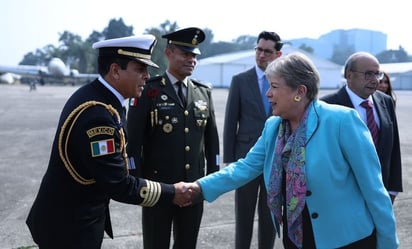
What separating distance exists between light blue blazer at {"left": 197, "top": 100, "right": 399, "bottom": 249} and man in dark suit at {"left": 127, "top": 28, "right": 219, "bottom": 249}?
3.94 ft

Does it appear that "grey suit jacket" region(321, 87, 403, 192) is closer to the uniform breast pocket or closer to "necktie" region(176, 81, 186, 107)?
the uniform breast pocket

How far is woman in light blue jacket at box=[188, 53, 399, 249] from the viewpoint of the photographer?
1998 millimetres

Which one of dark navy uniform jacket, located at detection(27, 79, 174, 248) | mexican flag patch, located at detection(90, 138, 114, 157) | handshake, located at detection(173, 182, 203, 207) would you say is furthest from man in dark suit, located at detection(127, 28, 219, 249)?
mexican flag patch, located at detection(90, 138, 114, 157)

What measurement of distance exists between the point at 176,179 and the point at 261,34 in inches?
62.9

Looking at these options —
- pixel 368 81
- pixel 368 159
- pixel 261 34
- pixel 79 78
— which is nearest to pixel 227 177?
pixel 368 159

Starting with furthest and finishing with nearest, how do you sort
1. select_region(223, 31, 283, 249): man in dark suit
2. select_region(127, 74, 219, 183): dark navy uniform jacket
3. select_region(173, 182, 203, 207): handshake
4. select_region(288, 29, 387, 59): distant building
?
select_region(288, 29, 387, 59): distant building, select_region(223, 31, 283, 249): man in dark suit, select_region(127, 74, 219, 183): dark navy uniform jacket, select_region(173, 182, 203, 207): handshake

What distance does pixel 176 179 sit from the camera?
9.99 feet

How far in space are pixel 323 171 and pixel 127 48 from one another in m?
1.20

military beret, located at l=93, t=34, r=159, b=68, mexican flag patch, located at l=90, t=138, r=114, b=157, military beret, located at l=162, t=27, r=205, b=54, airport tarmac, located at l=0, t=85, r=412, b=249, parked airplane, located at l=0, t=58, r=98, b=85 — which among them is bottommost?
parked airplane, located at l=0, t=58, r=98, b=85

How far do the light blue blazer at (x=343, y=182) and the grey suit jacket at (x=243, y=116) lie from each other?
1607 mm

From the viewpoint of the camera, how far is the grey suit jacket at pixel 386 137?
306 cm

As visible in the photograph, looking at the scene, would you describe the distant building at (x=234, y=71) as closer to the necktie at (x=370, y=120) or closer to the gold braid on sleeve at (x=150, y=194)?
the necktie at (x=370, y=120)

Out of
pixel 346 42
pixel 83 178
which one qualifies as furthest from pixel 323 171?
pixel 346 42

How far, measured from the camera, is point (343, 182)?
203 centimetres
